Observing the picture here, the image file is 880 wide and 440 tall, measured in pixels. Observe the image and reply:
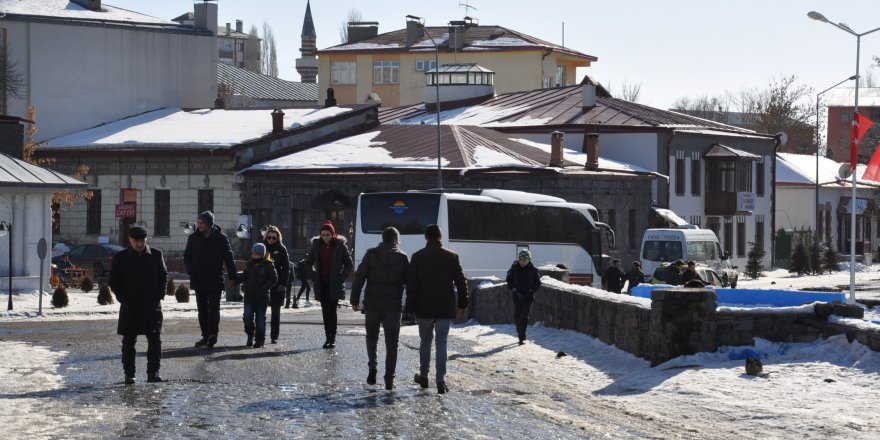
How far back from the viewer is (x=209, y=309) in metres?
21.2

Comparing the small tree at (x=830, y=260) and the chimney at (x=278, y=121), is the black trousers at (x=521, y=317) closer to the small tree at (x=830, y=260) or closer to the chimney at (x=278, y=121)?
the chimney at (x=278, y=121)

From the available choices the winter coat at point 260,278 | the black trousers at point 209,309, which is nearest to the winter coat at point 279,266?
the winter coat at point 260,278

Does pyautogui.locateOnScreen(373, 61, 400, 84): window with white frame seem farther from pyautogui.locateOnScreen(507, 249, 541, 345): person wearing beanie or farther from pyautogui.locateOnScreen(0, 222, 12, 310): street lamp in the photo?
pyautogui.locateOnScreen(507, 249, 541, 345): person wearing beanie

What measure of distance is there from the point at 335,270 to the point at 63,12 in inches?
1988

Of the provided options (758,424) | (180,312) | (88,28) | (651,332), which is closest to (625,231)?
(88,28)

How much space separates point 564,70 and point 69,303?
2853 inches

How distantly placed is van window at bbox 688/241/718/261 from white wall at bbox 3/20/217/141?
2780 cm

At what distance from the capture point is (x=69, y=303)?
3559 cm

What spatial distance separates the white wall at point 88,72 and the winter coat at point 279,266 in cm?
4661

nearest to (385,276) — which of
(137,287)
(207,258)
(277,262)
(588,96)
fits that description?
(137,287)

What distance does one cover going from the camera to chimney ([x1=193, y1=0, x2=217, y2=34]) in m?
71.8

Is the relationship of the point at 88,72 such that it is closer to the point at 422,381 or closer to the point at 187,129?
the point at 187,129

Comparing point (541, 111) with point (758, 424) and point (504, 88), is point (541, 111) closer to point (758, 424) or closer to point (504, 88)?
point (504, 88)

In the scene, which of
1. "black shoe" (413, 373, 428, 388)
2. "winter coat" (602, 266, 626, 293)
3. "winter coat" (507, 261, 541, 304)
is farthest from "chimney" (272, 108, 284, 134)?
"black shoe" (413, 373, 428, 388)
